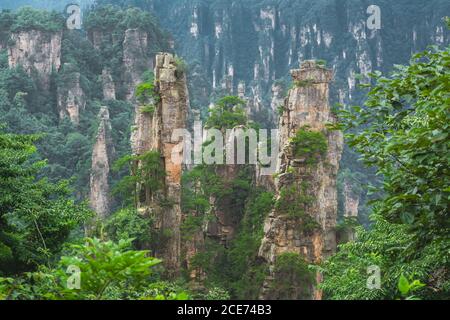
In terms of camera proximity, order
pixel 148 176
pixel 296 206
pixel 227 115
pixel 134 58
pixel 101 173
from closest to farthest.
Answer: pixel 148 176, pixel 296 206, pixel 227 115, pixel 101 173, pixel 134 58

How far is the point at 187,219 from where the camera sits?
78.3ft

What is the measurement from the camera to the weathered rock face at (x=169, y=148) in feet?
69.2

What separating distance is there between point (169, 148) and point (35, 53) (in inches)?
1190

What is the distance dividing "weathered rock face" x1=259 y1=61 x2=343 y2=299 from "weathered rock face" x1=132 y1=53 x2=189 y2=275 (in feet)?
9.79

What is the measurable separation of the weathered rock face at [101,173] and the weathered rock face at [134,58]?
37.4 feet

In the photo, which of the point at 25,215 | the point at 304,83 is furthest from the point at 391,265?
the point at 304,83

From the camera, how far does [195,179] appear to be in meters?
27.7

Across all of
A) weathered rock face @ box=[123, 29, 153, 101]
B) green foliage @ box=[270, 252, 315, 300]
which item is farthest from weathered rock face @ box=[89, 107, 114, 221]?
green foliage @ box=[270, 252, 315, 300]

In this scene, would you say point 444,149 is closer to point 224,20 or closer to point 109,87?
point 109,87

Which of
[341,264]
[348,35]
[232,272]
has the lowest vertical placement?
[232,272]

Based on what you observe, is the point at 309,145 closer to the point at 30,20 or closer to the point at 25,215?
the point at 25,215
